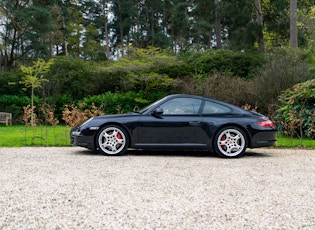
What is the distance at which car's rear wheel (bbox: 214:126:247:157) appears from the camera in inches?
274

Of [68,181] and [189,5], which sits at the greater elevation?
[189,5]

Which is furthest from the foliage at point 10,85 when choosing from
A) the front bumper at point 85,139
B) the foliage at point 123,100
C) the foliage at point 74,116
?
the front bumper at point 85,139

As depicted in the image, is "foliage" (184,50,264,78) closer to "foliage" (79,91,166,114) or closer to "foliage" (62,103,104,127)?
"foliage" (79,91,166,114)

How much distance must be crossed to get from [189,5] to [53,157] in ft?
88.2

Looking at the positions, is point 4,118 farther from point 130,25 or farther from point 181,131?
point 130,25

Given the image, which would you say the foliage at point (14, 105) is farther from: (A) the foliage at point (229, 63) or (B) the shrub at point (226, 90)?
(B) the shrub at point (226, 90)

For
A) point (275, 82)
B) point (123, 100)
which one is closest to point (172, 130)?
point (275, 82)

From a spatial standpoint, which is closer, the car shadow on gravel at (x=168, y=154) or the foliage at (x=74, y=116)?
the car shadow on gravel at (x=168, y=154)

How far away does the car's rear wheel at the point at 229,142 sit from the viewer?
696 cm

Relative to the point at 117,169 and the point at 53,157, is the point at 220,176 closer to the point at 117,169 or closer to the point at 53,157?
the point at 117,169

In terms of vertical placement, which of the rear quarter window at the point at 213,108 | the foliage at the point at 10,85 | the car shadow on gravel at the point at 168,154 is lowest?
the car shadow on gravel at the point at 168,154

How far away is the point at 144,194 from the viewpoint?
→ 405cm

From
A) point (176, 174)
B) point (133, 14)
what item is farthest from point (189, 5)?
point (176, 174)

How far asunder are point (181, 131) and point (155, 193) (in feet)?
9.86
